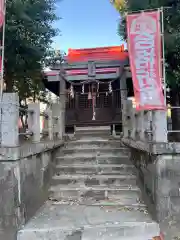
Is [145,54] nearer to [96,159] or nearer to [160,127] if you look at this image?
[160,127]

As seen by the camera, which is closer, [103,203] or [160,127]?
[160,127]

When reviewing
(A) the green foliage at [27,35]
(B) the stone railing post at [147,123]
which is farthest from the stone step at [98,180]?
(A) the green foliage at [27,35]

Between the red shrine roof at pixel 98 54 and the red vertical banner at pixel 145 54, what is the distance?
6.56 metres

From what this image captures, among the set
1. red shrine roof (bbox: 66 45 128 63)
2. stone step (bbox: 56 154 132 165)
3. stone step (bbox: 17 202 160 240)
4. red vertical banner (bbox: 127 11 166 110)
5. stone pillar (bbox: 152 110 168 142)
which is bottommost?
stone step (bbox: 17 202 160 240)

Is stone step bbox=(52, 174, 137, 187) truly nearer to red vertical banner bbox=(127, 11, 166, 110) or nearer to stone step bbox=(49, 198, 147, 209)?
stone step bbox=(49, 198, 147, 209)

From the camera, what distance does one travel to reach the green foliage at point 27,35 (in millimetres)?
7793

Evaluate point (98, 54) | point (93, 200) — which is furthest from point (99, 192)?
point (98, 54)

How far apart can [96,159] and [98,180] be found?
3.47 feet

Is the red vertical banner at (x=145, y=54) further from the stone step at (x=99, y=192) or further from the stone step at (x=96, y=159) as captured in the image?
the stone step at (x=96, y=159)

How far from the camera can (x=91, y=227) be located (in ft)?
16.1

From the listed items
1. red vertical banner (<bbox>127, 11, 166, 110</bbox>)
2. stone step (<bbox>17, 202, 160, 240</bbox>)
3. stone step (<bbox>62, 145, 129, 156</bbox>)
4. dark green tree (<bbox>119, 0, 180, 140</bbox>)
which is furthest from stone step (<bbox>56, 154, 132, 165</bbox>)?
dark green tree (<bbox>119, 0, 180, 140</bbox>)

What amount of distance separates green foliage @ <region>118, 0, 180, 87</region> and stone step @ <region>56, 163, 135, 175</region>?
3251 millimetres

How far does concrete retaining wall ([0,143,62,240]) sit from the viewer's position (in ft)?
15.1

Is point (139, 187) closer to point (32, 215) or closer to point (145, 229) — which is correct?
point (145, 229)
